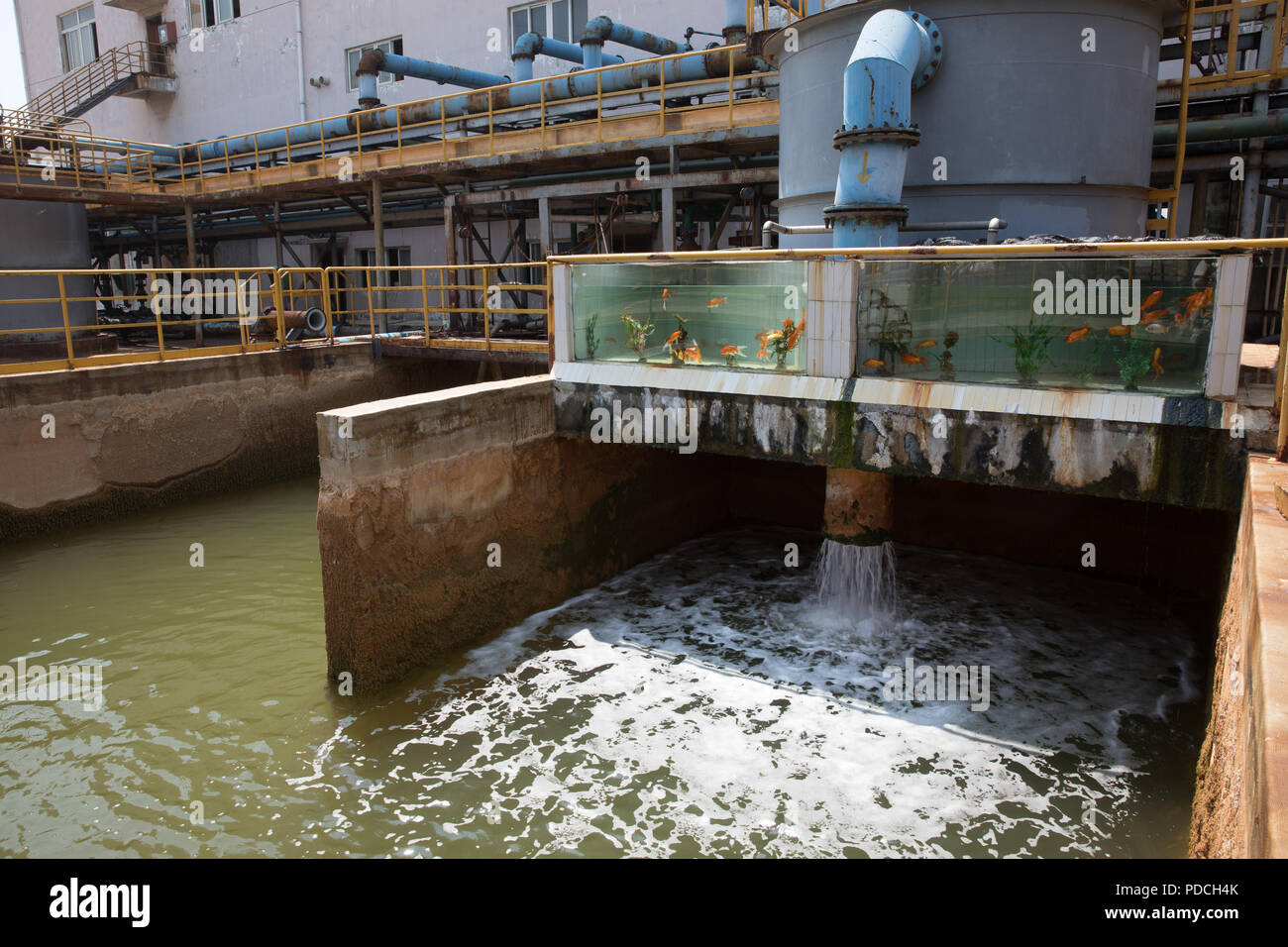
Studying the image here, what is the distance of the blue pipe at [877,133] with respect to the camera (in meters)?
8.80

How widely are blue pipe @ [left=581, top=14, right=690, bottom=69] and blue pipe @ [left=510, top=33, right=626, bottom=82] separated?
814mm

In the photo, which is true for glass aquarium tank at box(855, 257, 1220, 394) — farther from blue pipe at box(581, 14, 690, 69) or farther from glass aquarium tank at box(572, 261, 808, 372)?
blue pipe at box(581, 14, 690, 69)

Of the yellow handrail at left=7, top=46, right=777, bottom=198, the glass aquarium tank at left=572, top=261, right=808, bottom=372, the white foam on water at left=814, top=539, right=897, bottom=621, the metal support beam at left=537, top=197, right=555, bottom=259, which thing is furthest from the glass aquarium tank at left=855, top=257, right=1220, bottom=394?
the metal support beam at left=537, top=197, right=555, bottom=259

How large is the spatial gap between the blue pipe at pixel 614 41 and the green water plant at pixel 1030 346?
14.2 meters

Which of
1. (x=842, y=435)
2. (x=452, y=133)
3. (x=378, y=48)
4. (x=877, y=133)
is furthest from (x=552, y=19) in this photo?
(x=842, y=435)

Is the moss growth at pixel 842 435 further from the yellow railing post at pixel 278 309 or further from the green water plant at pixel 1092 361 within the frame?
the yellow railing post at pixel 278 309

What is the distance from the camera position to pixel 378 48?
78.8 ft

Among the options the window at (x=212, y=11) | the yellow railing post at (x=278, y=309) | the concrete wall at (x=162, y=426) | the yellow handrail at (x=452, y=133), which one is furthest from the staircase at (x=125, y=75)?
the concrete wall at (x=162, y=426)

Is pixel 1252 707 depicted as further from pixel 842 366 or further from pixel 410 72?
pixel 410 72

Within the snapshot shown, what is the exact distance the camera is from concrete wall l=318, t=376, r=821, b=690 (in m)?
7.13

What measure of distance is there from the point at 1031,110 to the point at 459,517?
7459 millimetres
